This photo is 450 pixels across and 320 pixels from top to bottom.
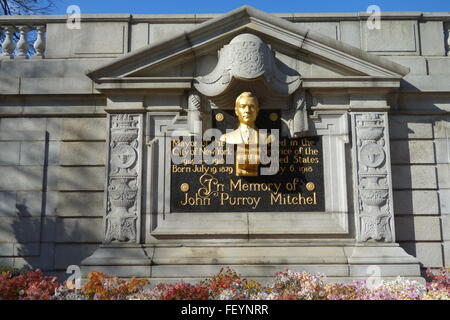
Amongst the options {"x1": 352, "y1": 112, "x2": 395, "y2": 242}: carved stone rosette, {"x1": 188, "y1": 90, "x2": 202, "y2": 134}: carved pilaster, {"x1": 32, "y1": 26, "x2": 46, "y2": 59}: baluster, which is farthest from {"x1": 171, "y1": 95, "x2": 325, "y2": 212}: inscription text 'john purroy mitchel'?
{"x1": 32, "y1": 26, "x2": 46, "y2": 59}: baluster

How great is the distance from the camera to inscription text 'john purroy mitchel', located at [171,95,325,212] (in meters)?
9.65

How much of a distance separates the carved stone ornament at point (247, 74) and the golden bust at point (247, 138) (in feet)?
0.91

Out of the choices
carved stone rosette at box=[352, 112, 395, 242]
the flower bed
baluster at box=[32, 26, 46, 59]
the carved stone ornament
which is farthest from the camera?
baluster at box=[32, 26, 46, 59]

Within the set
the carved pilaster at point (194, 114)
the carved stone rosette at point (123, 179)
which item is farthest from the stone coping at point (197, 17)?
the carved stone rosette at point (123, 179)

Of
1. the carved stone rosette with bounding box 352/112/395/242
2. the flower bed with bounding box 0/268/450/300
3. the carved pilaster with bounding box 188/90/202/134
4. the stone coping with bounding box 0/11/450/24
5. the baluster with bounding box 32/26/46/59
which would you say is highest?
the stone coping with bounding box 0/11/450/24

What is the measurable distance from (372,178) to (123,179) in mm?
4903

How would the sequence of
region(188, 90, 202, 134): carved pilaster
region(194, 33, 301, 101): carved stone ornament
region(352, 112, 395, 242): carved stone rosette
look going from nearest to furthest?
region(352, 112, 395, 242): carved stone rosette
region(194, 33, 301, 101): carved stone ornament
region(188, 90, 202, 134): carved pilaster

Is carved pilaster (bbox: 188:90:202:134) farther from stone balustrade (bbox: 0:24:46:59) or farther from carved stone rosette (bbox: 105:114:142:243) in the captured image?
stone balustrade (bbox: 0:24:46:59)

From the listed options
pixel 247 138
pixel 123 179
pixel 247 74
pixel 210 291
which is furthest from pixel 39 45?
pixel 210 291

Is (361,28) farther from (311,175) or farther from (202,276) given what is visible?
(202,276)

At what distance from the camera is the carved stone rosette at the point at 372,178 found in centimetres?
944

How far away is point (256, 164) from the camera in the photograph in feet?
31.5

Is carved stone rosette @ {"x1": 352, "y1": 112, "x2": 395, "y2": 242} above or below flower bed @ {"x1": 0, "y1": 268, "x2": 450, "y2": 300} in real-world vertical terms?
above

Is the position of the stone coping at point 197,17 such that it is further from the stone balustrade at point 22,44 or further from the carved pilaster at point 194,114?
the carved pilaster at point 194,114
